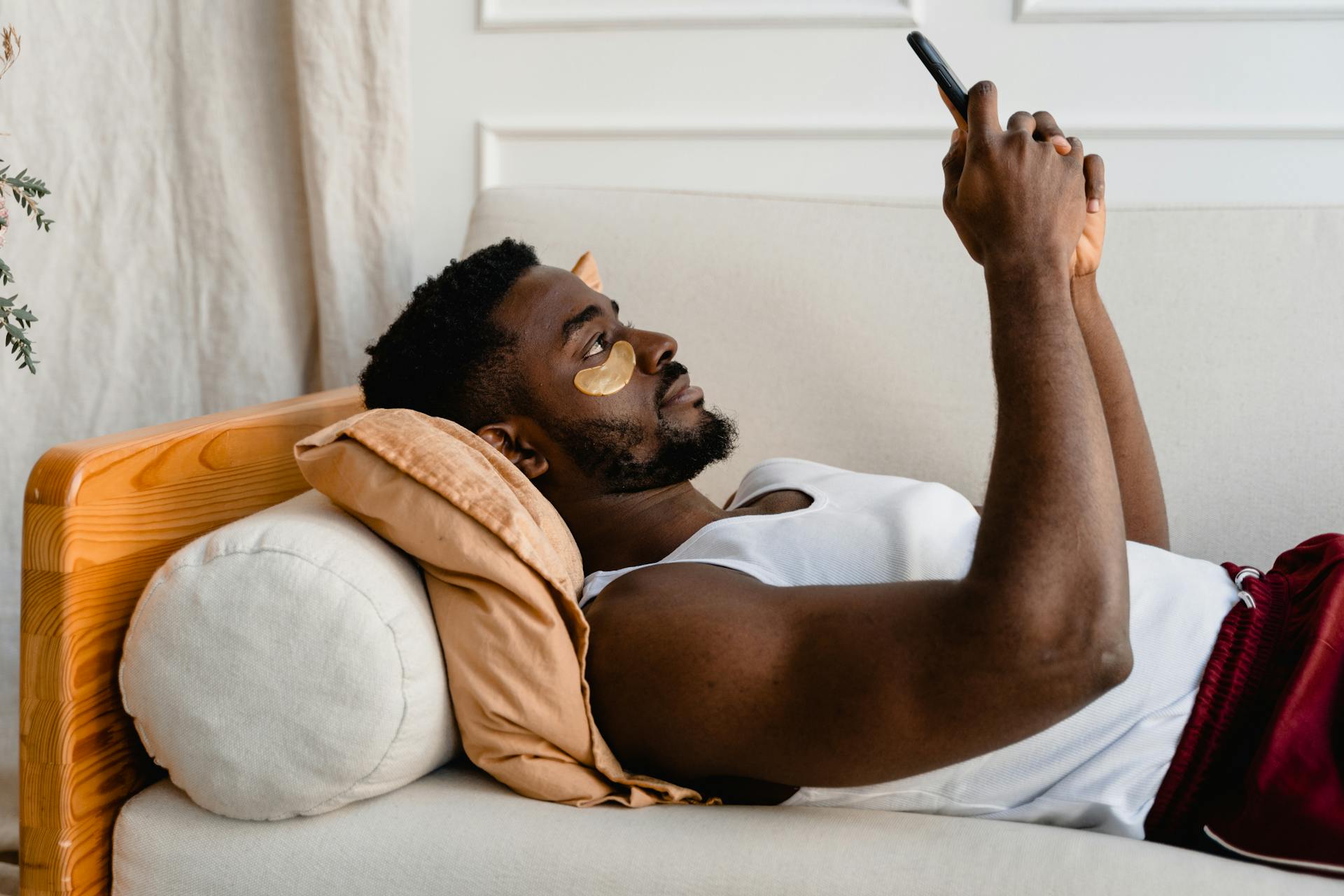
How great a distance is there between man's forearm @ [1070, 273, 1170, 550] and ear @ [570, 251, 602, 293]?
2.03 feet

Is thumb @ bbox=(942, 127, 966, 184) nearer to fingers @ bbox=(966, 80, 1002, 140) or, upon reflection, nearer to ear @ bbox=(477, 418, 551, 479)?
fingers @ bbox=(966, 80, 1002, 140)

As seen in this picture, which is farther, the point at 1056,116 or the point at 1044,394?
the point at 1056,116

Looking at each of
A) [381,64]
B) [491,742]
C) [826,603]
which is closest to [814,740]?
[826,603]

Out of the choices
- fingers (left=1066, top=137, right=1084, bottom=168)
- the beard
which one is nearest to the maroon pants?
fingers (left=1066, top=137, right=1084, bottom=168)

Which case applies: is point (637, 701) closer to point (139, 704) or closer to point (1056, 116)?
point (139, 704)

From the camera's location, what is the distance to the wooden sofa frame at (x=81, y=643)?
91 centimetres

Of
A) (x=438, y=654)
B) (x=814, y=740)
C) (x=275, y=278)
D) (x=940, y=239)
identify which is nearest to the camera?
(x=814, y=740)

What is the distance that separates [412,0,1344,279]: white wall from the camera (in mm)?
1669

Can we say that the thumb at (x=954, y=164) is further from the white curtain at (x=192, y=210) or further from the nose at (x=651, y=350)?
the white curtain at (x=192, y=210)

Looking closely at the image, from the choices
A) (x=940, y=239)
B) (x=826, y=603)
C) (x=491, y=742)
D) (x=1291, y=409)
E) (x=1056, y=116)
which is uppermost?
(x=1056, y=116)

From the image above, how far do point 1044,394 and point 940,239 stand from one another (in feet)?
2.42

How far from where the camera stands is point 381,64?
1.77 metres

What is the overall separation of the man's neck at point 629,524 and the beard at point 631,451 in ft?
0.05

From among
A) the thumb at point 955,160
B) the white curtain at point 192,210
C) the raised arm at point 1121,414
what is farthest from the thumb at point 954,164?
the white curtain at point 192,210
